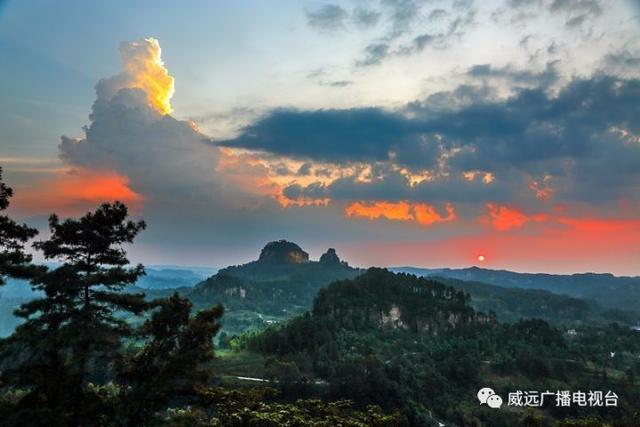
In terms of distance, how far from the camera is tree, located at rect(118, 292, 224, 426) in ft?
71.7

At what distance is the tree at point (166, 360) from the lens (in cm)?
2186

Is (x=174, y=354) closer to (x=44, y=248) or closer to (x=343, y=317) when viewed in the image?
(x=44, y=248)

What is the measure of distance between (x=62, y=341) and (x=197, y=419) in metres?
7.99

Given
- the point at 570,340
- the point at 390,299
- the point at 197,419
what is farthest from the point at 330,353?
the point at 570,340

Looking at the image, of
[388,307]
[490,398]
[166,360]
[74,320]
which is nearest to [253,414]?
[166,360]

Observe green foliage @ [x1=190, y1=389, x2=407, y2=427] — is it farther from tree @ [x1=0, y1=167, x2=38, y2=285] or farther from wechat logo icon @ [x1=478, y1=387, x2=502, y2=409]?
wechat logo icon @ [x1=478, y1=387, x2=502, y2=409]

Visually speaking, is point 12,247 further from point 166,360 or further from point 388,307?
point 388,307

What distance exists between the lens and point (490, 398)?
328ft

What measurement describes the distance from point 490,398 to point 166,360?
93.6 m

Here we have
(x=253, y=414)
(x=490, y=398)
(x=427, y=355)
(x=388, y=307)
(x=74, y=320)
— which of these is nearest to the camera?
(x=74, y=320)

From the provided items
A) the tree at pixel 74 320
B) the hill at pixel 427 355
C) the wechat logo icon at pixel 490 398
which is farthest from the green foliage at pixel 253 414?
the wechat logo icon at pixel 490 398

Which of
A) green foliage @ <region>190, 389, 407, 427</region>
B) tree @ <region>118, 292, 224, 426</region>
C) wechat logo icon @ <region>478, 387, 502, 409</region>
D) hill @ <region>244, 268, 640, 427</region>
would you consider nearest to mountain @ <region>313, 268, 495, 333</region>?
hill @ <region>244, 268, 640, 427</region>

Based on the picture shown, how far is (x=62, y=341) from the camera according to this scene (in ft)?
69.7

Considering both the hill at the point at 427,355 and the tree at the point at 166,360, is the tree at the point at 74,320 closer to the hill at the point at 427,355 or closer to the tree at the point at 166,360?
the tree at the point at 166,360
